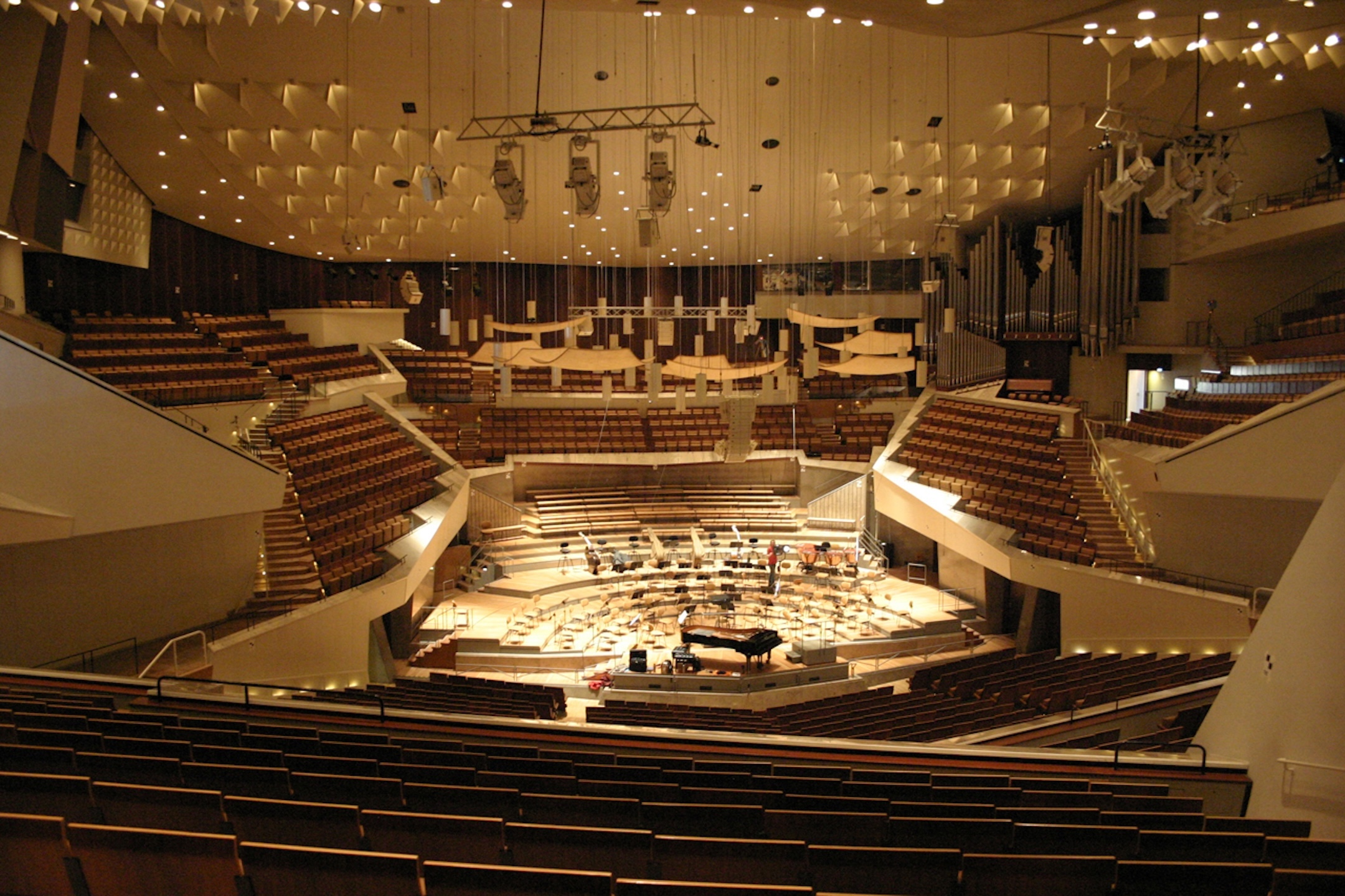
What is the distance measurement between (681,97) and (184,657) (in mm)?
9761

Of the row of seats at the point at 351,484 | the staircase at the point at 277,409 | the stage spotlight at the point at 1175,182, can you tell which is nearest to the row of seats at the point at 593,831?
the stage spotlight at the point at 1175,182

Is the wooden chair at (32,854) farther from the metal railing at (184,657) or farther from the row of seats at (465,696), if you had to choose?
the metal railing at (184,657)

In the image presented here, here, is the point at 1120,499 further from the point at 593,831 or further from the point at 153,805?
the point at 153,805

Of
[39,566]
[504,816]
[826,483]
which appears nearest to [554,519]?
[826,483]

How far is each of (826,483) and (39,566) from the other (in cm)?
1486

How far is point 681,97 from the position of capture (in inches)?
488

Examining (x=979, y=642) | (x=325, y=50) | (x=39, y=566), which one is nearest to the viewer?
(x=39, y=566)

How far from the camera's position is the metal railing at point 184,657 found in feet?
28.2

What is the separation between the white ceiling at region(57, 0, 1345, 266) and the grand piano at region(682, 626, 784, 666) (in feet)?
22.3

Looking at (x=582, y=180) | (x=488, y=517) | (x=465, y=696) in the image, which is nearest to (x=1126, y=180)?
(x=582, y=180)

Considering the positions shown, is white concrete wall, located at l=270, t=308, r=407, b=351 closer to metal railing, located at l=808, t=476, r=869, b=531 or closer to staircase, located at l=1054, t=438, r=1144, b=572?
metal railing, located at l=808, t=476, r=869, b=531

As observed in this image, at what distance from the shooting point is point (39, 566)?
902 centimetres

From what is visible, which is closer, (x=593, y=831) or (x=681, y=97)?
(x=593, y=831)

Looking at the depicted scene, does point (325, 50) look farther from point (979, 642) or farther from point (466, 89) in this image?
point (979, 642)
